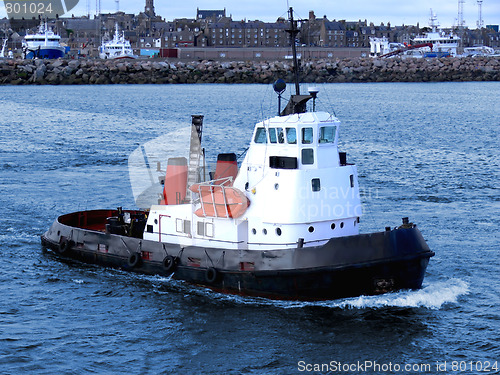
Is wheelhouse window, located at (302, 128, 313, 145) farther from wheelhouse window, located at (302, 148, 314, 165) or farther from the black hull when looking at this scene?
the black hull

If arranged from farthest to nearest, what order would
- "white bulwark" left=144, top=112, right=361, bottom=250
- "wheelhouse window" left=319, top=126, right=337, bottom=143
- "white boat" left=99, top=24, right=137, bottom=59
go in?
"white boat" left=99, top=24, right=137, bottom=59, "wheelhouse window" left=319, top=126, right=337, bottom=143, "white bulwark" left=144, top=112, right=361, bottom=250

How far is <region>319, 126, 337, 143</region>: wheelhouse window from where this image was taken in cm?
2050

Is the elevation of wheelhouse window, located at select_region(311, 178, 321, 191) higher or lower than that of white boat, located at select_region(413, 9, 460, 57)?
lower

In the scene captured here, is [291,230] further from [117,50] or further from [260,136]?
[117,50]

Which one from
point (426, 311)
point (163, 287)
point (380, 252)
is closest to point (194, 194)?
point (163, 287)

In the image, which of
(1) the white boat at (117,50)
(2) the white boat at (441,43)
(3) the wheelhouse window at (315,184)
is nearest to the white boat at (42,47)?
(1) the white boat at (117,50)

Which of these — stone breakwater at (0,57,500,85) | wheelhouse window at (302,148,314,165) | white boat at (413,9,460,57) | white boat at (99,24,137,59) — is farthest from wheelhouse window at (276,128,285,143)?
white boat at (413,9,460,57)

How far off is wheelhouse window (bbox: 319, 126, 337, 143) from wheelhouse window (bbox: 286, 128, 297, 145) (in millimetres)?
704

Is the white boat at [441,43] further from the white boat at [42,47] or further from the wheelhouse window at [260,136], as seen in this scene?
the wheelhouse window at [260,136]

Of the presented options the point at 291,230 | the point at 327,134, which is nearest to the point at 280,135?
the point at 327,134

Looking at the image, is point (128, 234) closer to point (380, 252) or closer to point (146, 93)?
point (380, 252)

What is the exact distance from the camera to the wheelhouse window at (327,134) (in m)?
20.5

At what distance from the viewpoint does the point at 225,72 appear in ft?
438

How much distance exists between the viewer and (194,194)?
73.5 feet
